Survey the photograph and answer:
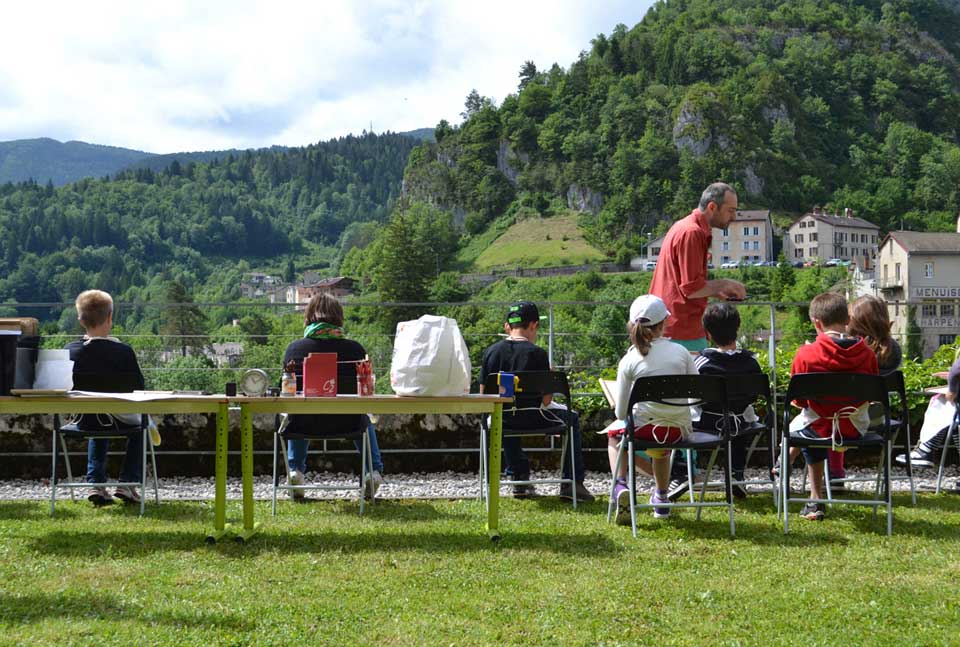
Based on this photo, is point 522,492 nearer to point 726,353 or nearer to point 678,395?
point 726,353

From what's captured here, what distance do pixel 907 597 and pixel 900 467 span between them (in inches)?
160

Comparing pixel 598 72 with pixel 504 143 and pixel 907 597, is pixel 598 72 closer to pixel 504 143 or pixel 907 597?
pixel 504 143

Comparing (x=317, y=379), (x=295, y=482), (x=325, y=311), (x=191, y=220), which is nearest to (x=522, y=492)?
(x=295, y=482)

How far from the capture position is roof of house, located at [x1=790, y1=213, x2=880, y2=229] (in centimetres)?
12012

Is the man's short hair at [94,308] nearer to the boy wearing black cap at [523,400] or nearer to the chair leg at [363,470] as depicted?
the chair leg at [363,470]

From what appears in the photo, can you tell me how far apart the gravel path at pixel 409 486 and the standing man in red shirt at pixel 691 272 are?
3.85 feet

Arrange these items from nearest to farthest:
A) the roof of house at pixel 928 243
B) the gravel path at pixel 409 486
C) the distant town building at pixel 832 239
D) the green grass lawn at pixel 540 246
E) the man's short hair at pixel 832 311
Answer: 1. the man's short hair at pixel 832 311
2. the gravel path at pixel 409 486
3. the roof of house at pixel 928 243
4. the distant town building at pixel 832 239
5. the green grass lawn at pixel 540 246

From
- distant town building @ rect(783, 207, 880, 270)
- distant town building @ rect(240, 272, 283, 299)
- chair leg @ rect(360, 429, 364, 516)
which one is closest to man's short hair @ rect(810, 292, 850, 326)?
chair leg @ rect(360, 429, 364, 516)

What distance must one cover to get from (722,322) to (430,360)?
73.9 inches

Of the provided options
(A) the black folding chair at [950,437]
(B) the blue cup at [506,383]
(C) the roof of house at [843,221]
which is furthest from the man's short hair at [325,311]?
(C) the roof of house at [843,221]

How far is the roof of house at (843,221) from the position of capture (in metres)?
120

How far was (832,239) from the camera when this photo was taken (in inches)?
4729

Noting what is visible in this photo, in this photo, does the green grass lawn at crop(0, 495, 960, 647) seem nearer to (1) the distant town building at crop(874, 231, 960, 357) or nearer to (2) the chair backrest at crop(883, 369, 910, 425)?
(2) the chair backrest at crop(883, 369, 910, 425)

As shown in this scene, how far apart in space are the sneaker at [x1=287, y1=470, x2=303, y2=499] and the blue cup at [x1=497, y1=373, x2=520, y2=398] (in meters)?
1.46
